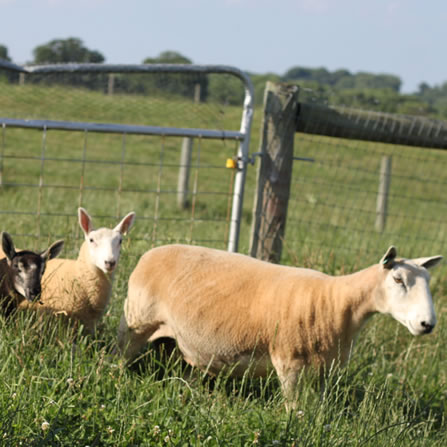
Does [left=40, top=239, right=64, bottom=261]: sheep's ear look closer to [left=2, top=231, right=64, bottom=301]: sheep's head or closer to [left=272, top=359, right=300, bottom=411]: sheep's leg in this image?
[left=2, top=231, right=64, bottom=301]: sheep's head

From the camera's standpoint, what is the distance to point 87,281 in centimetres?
471

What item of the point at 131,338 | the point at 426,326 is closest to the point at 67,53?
the point at 131,338

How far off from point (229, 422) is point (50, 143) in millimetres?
15006

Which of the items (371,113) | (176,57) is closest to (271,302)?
(371,113)

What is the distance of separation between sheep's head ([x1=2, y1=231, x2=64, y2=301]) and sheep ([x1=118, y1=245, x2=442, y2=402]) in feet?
2.02

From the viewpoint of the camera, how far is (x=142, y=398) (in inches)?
142

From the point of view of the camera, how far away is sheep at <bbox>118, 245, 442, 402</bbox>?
12.6 feet

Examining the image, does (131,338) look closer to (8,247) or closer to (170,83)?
(8,247)

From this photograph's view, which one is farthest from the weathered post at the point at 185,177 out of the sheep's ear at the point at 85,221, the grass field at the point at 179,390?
the sheep's ear at the point at 85,221

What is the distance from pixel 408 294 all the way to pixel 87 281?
2169 mm

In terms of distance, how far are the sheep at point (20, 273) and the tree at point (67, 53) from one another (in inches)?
83.7

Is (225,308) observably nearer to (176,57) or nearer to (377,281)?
(377,281)

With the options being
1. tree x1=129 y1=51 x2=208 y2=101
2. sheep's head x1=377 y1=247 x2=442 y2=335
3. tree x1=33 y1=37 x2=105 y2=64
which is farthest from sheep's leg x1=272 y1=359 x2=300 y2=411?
tree x1=33 y1=37 x2=105 y2=64

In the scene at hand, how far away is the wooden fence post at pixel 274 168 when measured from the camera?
565 cm
